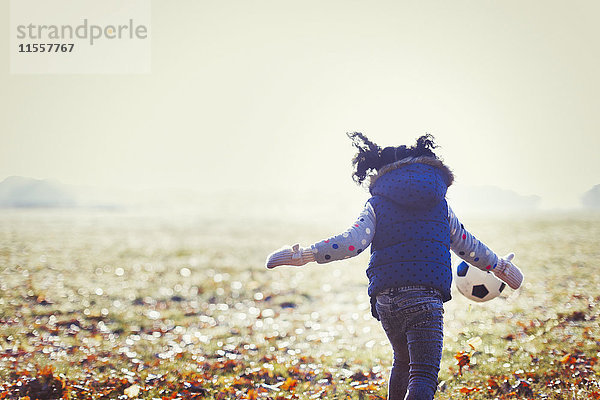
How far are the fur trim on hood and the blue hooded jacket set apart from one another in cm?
1

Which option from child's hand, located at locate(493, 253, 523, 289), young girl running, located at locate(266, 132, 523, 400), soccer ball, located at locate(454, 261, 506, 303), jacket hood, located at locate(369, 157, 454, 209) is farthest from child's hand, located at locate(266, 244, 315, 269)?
soccer ball, located at locate(454, 261, 506, 303)

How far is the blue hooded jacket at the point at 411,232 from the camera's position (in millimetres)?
3588

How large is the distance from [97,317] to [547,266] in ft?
33.4

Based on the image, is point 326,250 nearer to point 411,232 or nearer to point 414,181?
point 411,232

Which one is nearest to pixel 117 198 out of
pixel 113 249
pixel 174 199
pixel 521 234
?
pixel 174 199

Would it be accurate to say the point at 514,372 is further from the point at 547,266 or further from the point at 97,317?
the point at 547,266

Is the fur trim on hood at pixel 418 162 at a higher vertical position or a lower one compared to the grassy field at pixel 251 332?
higher

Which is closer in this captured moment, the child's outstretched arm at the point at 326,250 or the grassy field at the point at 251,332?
the child's outstretched arm at the point at 326,250

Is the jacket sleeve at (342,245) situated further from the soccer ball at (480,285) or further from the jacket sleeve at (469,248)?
the soccer ball at (480,285)

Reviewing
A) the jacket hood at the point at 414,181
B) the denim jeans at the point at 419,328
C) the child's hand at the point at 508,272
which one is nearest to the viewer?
the denim jeans at the point at 419,328

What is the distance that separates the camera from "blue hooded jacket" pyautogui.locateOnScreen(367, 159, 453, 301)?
3588 millimetres

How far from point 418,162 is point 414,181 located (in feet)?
0.80

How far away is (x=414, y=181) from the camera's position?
12.0ft

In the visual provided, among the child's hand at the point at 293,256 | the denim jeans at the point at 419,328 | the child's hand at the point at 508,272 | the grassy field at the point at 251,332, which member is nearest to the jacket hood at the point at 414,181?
the denim jeans at the point at 419,328
